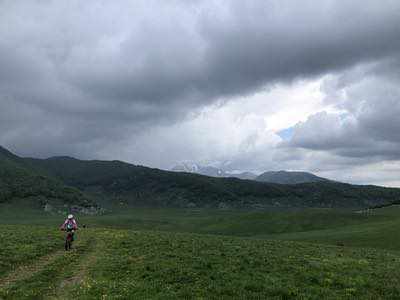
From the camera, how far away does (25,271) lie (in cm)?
2633

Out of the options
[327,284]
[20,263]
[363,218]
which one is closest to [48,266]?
[20,263]

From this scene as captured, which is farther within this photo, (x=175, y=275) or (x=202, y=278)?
(x=175, y=275)

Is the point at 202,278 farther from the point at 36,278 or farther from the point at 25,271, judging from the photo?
the point at 25,271

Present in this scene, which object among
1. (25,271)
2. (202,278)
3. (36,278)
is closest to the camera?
(202,278)

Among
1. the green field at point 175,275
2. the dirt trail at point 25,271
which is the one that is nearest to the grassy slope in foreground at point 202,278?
the green field at point 175,275

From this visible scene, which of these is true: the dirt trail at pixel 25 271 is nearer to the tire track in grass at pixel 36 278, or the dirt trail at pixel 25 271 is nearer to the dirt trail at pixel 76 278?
the tire track in grass at pixel 36 278

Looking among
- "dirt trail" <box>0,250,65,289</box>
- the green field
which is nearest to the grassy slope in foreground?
the green field

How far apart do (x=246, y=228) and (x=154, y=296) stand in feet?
324

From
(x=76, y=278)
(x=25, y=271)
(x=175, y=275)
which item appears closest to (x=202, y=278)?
(x=175, y=275)

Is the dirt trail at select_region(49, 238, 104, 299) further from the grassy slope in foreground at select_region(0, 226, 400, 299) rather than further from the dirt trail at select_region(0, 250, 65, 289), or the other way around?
the dirt trail at select_region(0, 250, 65, 289)

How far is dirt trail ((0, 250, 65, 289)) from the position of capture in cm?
2319

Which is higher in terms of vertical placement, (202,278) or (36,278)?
(202,278)

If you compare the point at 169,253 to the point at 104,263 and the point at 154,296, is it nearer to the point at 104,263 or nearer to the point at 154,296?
the point at 104,263

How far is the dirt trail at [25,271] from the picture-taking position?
23188 millimetres
